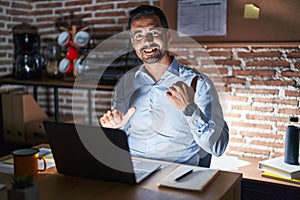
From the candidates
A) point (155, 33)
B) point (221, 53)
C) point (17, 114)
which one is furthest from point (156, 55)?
point (17, 114)

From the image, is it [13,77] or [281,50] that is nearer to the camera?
[281,50]

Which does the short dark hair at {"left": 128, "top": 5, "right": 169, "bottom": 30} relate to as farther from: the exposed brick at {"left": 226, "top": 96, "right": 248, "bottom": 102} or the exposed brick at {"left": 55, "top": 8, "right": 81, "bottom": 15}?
the exposed brick at {"left": 55, "top": 8, "right": 81, "bottom": 15}

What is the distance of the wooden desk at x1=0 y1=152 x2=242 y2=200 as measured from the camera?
4.49 feet

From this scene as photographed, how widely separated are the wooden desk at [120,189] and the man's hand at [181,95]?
651mm

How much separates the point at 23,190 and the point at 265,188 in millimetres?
1431

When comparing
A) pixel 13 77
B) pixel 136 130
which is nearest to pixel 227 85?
pixel 136 130

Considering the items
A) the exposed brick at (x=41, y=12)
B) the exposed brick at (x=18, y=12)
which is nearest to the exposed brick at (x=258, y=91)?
the exposed brick at (x=41, y=12)

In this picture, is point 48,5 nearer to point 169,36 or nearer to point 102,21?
point 102,21

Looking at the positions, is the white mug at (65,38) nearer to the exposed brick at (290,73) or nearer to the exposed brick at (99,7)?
the exposed brick at (99,7)

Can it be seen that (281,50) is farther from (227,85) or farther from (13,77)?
(13,77)

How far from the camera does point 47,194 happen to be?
→ 55.2 inches

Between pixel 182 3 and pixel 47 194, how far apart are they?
166 cm

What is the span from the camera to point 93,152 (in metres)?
1.48

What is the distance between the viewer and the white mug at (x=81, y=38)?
300 cm
